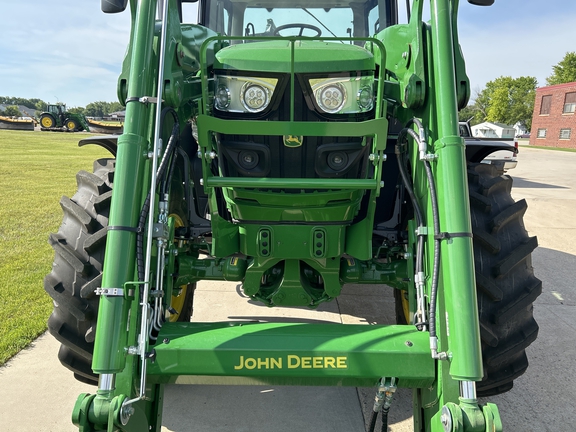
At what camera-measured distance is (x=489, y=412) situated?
1.75 m

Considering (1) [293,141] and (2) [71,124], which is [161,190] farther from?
(2) [71,124]

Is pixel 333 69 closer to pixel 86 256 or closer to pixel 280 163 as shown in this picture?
pixel 280 163

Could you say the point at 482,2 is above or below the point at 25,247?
above

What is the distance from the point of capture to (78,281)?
238 centimetres

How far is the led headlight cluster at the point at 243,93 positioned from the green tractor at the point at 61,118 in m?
40.6

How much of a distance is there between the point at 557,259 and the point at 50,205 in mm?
8228

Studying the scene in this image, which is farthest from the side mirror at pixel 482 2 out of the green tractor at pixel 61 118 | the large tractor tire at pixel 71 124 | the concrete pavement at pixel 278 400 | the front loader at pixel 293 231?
the large tractor tire at pixel 71 124

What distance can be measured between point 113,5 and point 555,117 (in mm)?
48724

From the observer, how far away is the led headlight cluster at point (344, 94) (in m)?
2.29

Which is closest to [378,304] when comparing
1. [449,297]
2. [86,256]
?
[449,297]

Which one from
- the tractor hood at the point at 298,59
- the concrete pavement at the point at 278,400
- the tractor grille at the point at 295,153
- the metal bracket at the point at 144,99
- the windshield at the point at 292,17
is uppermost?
the windshield at the point at 292,17

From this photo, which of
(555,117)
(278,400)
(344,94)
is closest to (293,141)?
(344,94)

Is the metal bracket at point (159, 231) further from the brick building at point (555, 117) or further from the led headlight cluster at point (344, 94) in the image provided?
the brick building at point (555, 117)

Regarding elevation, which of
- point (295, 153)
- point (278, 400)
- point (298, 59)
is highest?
point (298, 59)
